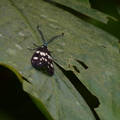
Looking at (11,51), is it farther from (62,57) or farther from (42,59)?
(62,57)

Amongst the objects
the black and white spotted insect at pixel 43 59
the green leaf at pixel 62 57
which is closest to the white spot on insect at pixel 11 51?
the green leaf at pixel 62 57

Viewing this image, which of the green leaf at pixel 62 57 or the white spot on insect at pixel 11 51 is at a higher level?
the white spot on insect at pixel 11 51

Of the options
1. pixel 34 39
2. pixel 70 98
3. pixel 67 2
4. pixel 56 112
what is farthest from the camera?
pixel 67 2

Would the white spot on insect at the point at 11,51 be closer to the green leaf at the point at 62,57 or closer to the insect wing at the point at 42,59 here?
the green leaf at the point at 62,57

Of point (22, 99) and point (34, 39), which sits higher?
point (34, 39)

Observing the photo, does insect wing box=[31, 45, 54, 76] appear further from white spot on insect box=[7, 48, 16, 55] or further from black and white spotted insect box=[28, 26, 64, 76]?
white spot on insect box=[7, 48, 16, 55]

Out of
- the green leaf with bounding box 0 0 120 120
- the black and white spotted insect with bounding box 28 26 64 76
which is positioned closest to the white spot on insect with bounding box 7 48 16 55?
the green leaf with bounding box 0 0 120 120

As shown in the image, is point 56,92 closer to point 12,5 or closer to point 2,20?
point 2,20

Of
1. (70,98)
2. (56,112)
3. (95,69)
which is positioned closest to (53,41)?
(95,69)
